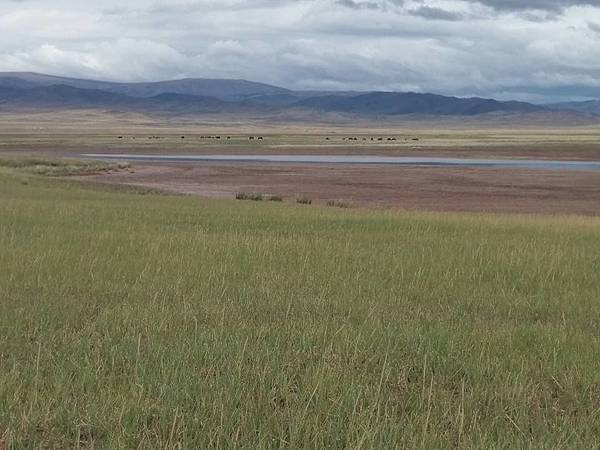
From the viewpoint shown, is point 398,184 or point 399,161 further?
point 399,161

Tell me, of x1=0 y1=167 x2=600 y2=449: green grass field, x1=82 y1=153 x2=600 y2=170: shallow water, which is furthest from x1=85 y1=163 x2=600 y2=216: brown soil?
x1=0 y1=167 x2=600 y2=449: green grass field

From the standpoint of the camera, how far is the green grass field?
17.1 ft

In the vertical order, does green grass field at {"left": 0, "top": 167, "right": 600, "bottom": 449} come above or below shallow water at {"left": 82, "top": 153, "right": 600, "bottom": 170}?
above

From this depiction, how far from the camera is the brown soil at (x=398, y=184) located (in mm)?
40281

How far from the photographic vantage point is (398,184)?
164ft

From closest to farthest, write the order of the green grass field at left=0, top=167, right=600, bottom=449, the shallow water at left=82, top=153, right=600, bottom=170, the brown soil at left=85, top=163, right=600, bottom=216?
1. the green grass field at left=0, top=167, right=600, bottom=449
2. the brown soil at left=85, top=163, right=600, bottom=216
3. the shallow water at left=82, top=153, right=600, bottom=170

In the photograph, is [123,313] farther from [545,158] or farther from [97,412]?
[545,158]

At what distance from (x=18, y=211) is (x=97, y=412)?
1588cm

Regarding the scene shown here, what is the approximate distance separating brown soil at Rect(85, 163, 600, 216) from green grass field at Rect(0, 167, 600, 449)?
2573 cm

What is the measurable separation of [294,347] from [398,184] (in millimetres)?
43618

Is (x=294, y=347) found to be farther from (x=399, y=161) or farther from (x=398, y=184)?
(x=399, y=161)

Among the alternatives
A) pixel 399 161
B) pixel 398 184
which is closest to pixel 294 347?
pixel 398 184

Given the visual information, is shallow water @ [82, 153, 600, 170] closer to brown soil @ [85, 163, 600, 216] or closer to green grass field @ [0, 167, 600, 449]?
brown soil @ [85, 163, 600, 216]

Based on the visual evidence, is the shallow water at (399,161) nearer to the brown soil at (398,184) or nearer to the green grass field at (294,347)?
the brown soil at (398,184)
